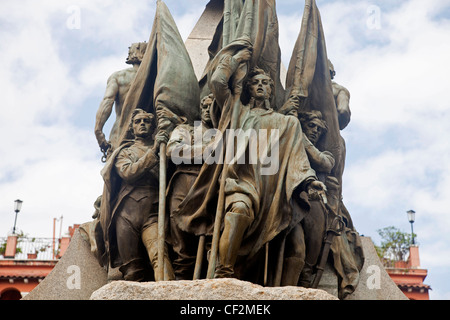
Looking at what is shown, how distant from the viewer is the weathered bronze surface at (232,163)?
8.09 metres

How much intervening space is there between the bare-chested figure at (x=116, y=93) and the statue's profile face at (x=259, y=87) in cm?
196

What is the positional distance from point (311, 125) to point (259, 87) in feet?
2.96

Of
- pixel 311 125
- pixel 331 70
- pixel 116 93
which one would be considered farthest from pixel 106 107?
pixel 331 70

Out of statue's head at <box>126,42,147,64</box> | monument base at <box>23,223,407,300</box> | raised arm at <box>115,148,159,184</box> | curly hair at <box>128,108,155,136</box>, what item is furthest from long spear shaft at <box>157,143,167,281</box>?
statue's head at <box>126,42,147,64</box>

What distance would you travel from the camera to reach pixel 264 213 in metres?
8.09

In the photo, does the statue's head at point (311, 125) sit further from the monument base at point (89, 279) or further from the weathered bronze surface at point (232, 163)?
the monument base at point (89, 279)

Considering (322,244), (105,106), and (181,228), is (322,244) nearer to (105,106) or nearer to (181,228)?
(181,228)

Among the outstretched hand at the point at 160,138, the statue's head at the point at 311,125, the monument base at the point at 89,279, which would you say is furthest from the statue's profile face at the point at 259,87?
the monument base at the point at 89,279

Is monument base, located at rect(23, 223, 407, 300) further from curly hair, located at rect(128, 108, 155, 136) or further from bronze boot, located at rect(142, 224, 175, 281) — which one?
curly hair, located at rect(128, 108, 155, 136)

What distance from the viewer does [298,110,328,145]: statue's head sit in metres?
9.28

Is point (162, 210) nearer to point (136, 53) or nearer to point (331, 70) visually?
point (136, 53)
